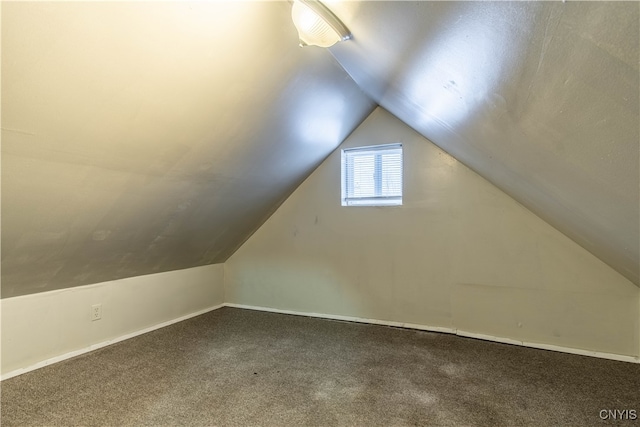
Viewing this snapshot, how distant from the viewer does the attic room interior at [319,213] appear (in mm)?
978

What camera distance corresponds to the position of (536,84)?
0.83m

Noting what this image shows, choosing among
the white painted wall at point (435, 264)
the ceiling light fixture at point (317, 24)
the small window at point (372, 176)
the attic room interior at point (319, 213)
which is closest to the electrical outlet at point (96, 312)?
the attic room interior at point (319, 213)

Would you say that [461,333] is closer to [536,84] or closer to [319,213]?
[319,213]

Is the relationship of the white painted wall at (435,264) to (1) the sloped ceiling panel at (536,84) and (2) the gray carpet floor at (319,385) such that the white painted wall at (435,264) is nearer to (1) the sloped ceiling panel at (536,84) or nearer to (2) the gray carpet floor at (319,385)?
(2) the gray carpet floor at (319,385)

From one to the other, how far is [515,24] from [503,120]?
0.59m

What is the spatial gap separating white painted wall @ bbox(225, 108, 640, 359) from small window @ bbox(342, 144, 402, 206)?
0.08m

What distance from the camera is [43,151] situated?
4.28ft

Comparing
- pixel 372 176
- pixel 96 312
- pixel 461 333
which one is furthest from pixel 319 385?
pixel 372 176

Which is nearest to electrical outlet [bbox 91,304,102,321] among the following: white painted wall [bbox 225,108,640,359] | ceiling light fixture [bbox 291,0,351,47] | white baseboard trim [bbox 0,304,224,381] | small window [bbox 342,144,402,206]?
white baseboard trim [bbox 0,304,224,381]

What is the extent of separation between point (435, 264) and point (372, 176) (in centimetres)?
97

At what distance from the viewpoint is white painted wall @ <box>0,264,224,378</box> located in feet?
6.44

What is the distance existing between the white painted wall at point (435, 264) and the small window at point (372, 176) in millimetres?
83

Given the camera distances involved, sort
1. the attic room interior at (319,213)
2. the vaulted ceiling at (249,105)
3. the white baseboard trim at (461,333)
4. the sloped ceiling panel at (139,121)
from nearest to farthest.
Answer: the vaulted ceiling at (249,105)
the attic room interior at (319,213)
the sloped ceiling panel at (139,121)
the white baseboard trim at (461,333)

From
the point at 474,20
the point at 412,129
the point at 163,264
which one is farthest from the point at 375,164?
the point at 474,20
